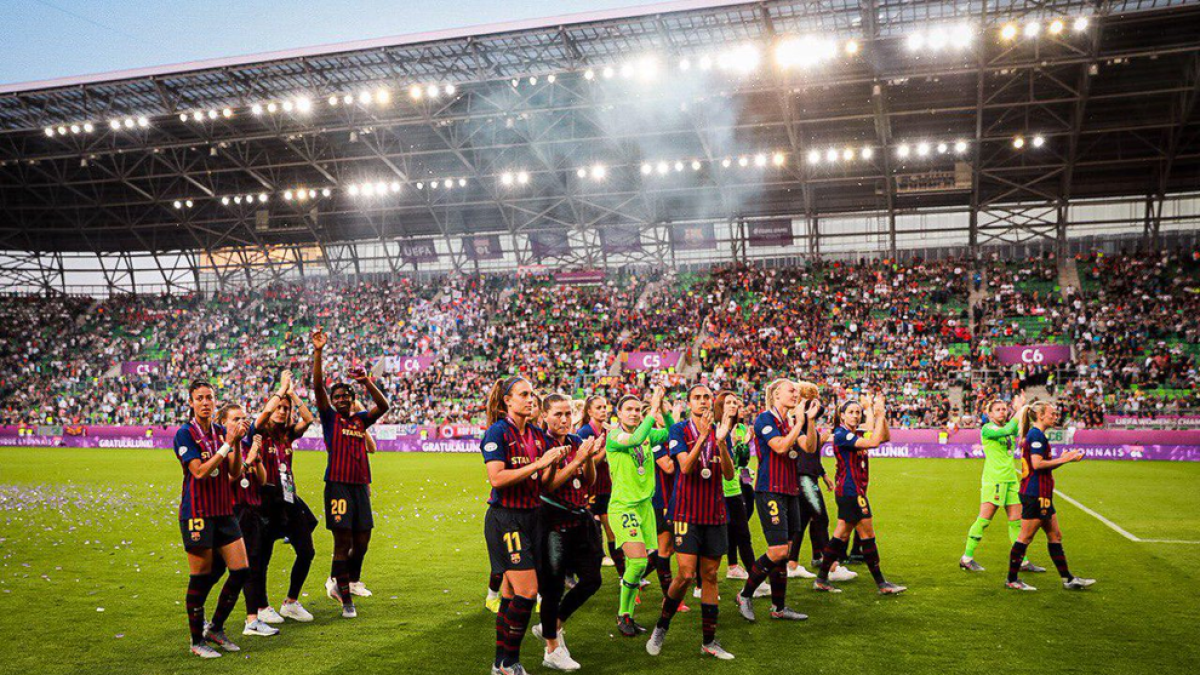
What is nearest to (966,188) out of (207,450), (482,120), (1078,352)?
(1078,352)

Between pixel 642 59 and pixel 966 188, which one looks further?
pixel 966 188

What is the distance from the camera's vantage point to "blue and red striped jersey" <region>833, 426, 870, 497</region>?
33.4ft

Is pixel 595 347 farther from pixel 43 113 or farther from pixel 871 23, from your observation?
pixel 43 113

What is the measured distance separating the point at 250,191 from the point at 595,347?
66.7 ft

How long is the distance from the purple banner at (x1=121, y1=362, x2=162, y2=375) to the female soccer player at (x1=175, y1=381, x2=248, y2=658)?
46041mm

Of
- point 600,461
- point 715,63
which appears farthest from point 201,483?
point 715,63

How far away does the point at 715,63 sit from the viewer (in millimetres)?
31375

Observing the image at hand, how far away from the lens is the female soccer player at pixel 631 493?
26.2ft

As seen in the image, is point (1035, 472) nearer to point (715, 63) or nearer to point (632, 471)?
point (632, 471)

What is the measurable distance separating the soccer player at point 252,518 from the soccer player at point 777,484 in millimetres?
4800

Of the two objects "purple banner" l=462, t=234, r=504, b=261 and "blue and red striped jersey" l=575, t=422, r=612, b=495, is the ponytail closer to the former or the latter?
"blue and red striped jersey" l=575, t=422, r=612, b=495

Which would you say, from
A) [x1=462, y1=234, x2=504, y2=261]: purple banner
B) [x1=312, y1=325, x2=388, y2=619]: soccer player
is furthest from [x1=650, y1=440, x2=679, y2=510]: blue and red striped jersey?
[x1=462, y1=234, x2=504, y2=261]: purple banner

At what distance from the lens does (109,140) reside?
137 feet

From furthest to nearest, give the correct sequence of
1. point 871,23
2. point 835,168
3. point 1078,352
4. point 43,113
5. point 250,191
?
1. point 250,191
2. point 835,168
3. point 43,113
4. point 1078,352
5. point 871,23
